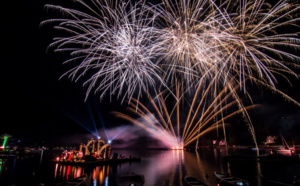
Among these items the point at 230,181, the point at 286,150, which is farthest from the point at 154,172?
the point at 286,150

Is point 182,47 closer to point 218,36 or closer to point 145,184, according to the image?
point 218,36

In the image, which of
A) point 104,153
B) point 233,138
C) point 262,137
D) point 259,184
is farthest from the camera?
point 233,138

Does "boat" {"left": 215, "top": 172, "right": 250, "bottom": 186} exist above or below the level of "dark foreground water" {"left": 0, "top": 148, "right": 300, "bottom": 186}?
above

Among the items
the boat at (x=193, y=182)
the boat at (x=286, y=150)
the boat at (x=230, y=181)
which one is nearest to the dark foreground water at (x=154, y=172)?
the boat at (x=230, y=181)

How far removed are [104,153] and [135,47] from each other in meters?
37.0

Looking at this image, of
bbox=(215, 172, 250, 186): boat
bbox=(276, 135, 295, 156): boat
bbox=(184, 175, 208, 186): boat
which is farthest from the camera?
bbox=(276, 135, 295, 156): boat

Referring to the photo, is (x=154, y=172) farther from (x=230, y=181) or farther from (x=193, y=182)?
(x=230, y=181)

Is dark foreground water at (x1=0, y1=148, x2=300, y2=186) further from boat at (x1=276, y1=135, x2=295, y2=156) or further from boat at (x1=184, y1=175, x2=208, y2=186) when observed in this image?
boat at (x1=276, y1=135, x2=295, y2=156)

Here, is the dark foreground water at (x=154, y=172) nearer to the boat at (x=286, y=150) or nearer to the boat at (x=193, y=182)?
the boat at (x=193, y=182)

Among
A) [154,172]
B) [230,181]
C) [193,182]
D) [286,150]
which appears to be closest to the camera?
[193,182]

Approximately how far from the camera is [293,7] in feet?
40.4

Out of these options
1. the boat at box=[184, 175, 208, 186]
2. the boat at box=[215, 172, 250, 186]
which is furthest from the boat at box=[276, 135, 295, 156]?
the boat at box=[184, 175, 208, 186]

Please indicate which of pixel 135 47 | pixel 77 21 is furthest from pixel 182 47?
pixel 77 21

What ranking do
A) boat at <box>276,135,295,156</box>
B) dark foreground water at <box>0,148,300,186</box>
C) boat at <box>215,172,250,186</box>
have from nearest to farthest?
boat at <box>215,172,250,186</box> → dark foreground water at <box>0,148,300,186</box> → boat at <box>276,135,295,156</box>
